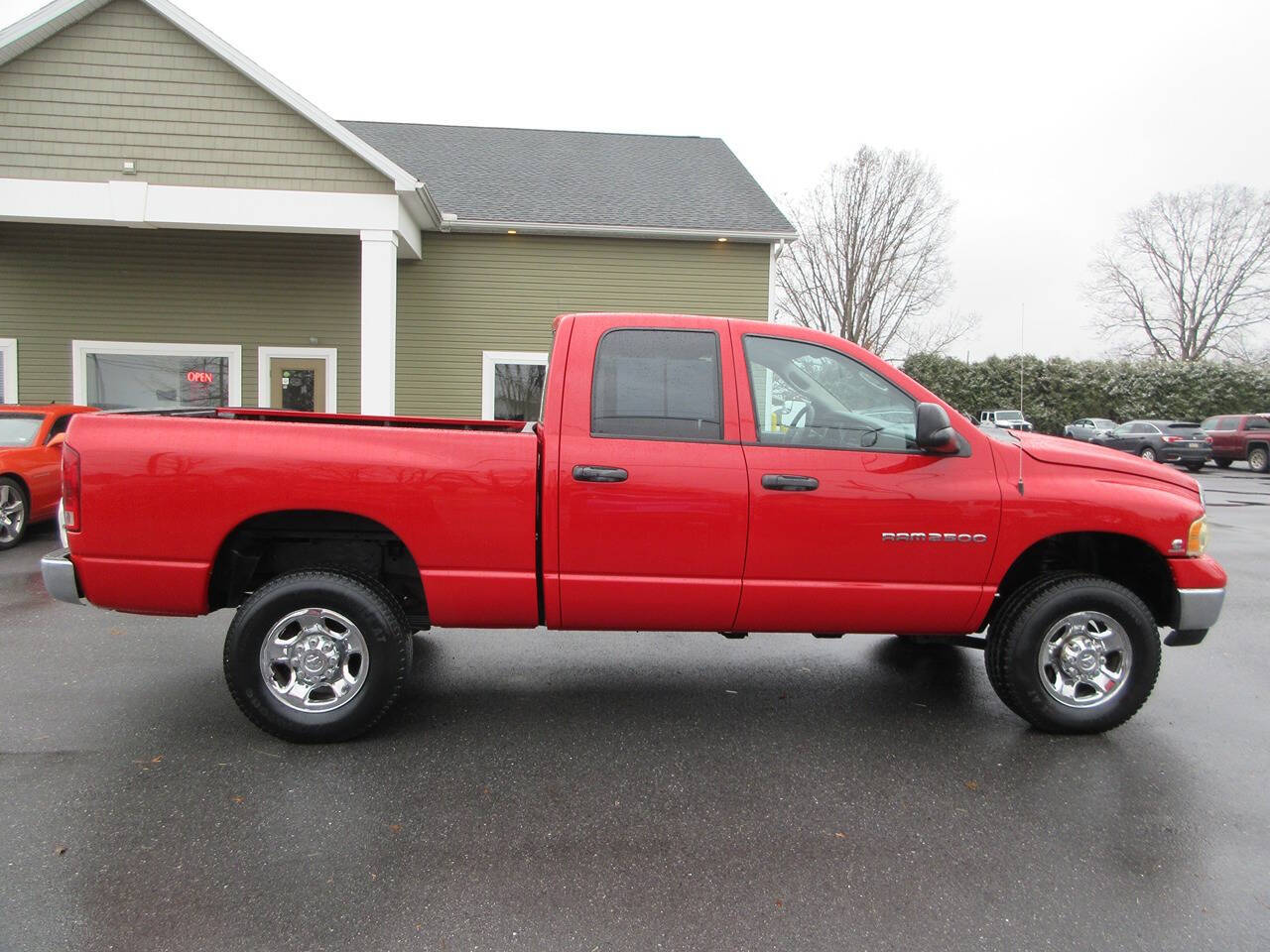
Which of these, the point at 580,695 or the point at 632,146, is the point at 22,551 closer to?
the point at 580,695

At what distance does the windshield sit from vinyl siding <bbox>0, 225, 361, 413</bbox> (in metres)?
4.11

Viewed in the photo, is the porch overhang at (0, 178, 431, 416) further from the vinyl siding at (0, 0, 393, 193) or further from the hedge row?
the hedge row

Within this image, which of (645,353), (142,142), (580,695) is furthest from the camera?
(142,142)

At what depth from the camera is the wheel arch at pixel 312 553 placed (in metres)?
3.80

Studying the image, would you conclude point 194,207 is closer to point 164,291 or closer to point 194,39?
point 194,39

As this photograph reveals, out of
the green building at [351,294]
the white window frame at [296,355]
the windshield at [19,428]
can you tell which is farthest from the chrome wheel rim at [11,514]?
the white window frame at [296,355]

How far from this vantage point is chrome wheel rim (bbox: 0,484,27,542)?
8133 millimetres

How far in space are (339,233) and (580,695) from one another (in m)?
8.48

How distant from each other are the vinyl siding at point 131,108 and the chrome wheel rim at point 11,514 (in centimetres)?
439

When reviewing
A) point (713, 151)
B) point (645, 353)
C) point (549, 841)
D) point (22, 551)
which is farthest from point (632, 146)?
point (549, 841)

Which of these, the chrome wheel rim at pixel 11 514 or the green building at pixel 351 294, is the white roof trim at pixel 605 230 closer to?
the green building at pixel 351 294

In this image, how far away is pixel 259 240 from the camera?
12.6 metres

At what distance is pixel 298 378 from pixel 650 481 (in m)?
10.9

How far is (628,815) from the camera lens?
10.3 ft
